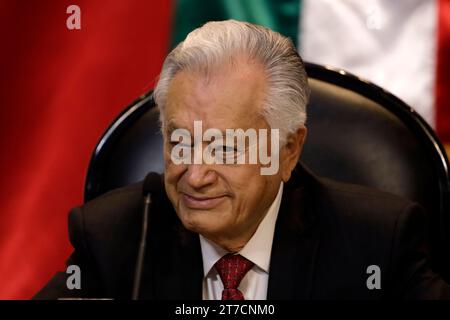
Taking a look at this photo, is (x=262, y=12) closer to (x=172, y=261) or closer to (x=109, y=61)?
(x=109, y=61)

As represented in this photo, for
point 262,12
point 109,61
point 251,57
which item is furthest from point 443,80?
point 251,57

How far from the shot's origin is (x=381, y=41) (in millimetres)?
1998

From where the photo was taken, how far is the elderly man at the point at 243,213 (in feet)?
3.82

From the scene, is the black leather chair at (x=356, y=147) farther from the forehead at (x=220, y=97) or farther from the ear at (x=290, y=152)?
the forehead at (x=220, y=97)

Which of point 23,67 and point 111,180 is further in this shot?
point 23,67

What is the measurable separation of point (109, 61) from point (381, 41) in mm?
672

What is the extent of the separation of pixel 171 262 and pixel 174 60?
339mm

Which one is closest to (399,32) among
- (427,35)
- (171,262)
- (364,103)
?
(427,35)

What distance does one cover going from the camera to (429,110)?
1979 mm

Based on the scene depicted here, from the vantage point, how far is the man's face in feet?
3.77

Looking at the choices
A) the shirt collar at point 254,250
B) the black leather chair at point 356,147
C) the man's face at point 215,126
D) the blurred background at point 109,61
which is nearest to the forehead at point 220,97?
the man's face at point 215,126

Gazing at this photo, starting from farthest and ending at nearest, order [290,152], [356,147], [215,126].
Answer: [356,147] < [290,152] < [215,126]
